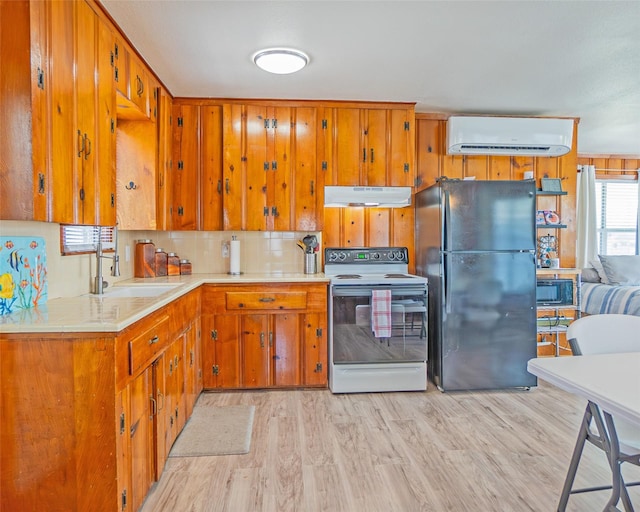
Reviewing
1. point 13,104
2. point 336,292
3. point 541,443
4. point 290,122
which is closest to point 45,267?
point 13,104

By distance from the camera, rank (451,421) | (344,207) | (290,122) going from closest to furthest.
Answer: (451,421) → (290,122) → (344,207)

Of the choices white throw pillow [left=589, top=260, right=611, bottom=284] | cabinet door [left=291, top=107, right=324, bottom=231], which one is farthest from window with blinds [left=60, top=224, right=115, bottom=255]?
white throw pillow [left=589, top=260, right=611, bottom=284]

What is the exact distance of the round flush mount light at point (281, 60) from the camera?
8.32ft

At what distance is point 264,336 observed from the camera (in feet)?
10.5

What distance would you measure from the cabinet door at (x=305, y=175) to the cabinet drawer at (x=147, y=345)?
1.65 metres

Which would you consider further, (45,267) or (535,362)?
(45,267)

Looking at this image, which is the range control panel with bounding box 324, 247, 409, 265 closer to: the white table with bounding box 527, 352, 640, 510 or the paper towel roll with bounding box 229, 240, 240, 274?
the paper towel roll with bounding box 229, 240, 240, 274

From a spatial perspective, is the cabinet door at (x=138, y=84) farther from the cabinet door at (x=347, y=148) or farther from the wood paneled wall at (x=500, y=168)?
the wood paneled wall at (x=500, y=168)

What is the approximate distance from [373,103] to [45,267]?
2.72m

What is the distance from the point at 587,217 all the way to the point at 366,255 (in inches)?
141

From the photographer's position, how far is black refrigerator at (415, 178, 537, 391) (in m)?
3.16

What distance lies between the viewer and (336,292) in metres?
3.16

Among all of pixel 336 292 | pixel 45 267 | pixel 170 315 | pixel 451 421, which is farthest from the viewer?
pixel 336 292

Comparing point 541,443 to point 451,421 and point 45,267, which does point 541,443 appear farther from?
point 45,267
